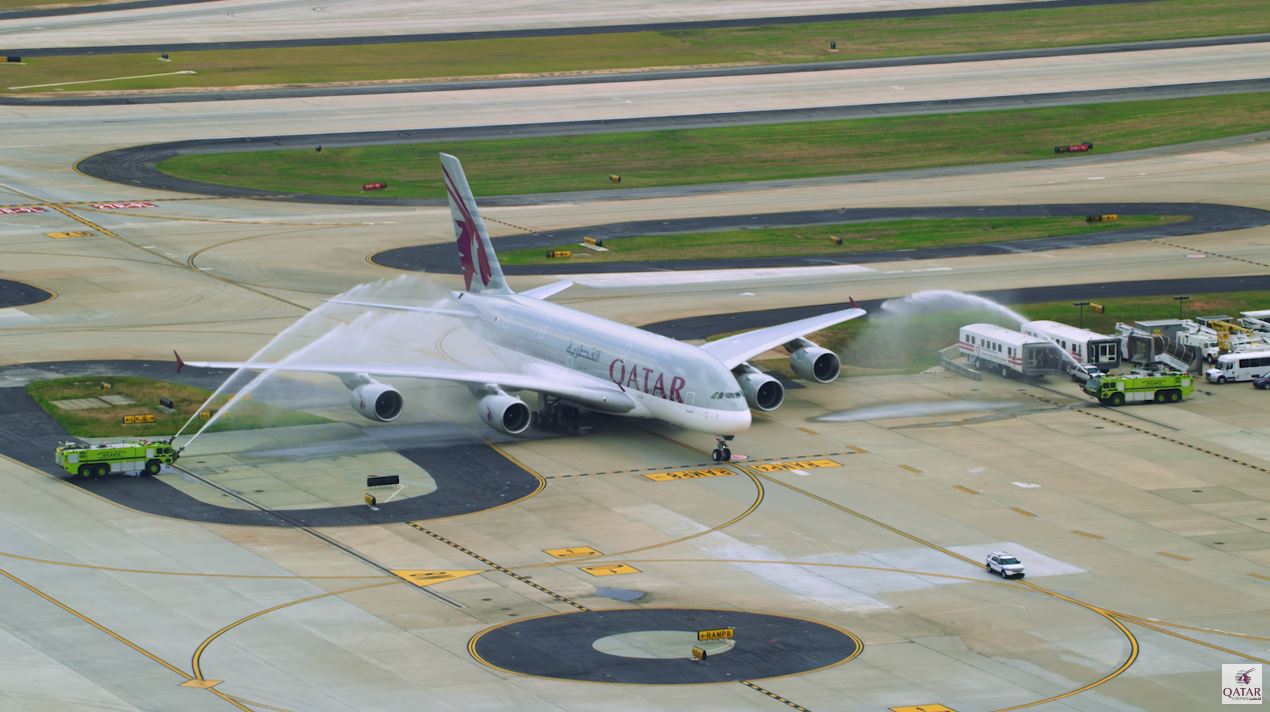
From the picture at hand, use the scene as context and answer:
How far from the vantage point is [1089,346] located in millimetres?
105000

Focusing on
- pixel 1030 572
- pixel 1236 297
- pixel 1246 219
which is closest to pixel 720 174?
pixel 1246 219

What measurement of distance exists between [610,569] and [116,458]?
80.0 feet

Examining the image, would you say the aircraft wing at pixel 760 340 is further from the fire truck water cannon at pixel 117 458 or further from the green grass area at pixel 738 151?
the green grass area at pixel 738 151

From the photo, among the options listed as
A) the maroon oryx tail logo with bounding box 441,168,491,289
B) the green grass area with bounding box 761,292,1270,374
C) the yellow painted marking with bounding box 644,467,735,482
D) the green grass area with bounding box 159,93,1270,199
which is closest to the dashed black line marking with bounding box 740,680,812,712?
the yellow painted marking with bounding box 644,467,735,482

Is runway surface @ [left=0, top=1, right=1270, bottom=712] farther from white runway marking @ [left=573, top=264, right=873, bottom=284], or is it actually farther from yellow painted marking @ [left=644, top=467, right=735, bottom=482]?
white runway marking @ [left=573, top=264, right=873, bottom=284]

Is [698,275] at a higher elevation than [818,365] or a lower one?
higher

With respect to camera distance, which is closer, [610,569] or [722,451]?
[610,569]

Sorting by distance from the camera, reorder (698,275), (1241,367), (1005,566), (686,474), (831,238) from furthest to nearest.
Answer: (831,238), (698,275), (1241,367), (686,474), (1005,566)

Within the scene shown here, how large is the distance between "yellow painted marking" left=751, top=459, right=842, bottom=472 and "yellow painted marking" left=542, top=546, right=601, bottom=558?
13616 mm

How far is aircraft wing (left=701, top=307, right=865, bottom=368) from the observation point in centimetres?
9694

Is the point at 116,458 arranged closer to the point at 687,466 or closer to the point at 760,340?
the point at 687,466

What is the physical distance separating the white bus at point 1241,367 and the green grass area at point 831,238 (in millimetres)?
36219

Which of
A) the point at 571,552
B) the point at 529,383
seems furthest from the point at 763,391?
the point at 571,552

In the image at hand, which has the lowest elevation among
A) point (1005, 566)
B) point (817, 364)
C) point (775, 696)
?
point (775, 696)
